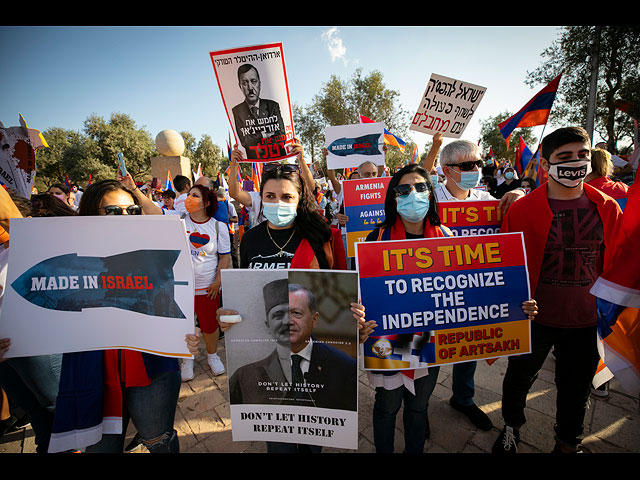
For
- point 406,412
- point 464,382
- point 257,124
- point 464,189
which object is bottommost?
point 464,382

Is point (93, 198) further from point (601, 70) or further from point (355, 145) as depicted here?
point (601, 70)

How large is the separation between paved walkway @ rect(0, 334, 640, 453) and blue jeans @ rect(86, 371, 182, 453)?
0.99 meters

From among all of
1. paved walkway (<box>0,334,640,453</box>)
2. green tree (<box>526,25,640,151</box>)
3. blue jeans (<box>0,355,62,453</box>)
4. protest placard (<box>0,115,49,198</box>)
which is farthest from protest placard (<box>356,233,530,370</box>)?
green tree (<box>526,25,640,151</box>)

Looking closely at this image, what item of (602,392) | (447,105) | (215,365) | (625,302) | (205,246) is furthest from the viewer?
(447,105)

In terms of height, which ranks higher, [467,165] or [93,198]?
[467,165]

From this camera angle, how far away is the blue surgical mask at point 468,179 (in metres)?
2.59

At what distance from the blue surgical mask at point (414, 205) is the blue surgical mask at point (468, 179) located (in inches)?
31.9

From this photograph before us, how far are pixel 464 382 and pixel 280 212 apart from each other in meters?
2.33

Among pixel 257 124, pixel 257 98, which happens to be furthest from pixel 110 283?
pixel 257 98

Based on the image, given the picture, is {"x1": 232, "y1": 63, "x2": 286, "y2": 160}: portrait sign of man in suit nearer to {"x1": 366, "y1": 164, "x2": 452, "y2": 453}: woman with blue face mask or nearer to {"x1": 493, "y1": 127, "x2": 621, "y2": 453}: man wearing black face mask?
{"x1": 366, "y1": 164, "x2": 452, "y2": 453}: woman with blue face mask

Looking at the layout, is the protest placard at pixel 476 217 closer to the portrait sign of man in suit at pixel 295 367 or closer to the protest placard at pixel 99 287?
the portrait sign of man in suit at pixel 295 367

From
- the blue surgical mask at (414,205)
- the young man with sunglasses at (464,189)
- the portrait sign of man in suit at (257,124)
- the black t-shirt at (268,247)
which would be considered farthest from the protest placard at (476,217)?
the portrait sign of man in suit at (257,124)

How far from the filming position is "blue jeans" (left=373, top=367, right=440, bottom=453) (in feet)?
6.15

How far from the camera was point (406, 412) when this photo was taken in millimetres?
1957
